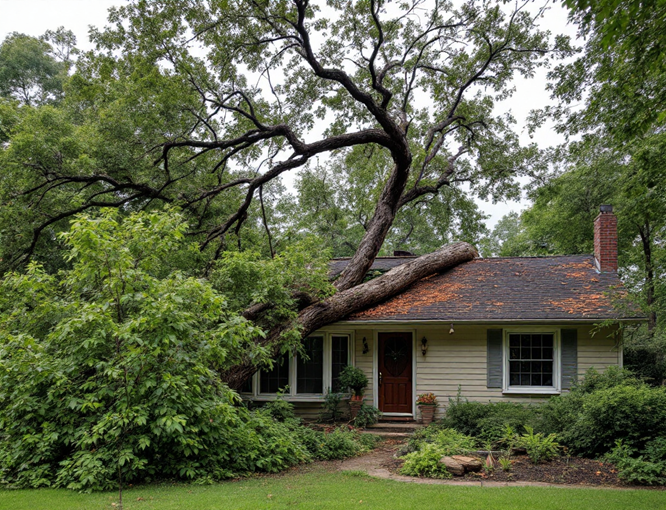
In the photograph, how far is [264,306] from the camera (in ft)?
36.4

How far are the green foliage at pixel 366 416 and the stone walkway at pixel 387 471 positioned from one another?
1538 mm

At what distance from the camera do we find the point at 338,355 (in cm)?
1347

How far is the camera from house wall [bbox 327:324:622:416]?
11.9 m

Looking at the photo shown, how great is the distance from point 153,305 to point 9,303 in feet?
11.4

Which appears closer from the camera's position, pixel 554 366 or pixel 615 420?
pixel 615 420

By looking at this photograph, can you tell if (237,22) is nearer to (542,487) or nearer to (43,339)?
(43,339)

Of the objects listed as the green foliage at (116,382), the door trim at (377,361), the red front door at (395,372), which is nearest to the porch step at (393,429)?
the door trim at (377,361)

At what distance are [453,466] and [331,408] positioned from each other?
5129 mm

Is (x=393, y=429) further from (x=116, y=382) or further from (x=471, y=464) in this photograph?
(x=116, y=382)

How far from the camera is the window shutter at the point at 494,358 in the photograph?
1223 cm

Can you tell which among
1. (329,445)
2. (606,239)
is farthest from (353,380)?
(606,239)

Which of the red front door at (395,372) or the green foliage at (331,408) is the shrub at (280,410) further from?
the red front door at (395,372)

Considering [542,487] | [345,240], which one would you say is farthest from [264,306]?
[345,240]

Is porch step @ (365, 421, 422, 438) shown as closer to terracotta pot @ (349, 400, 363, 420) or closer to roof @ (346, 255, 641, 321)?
terracotta pot @ (349, 400, 363, 420)
